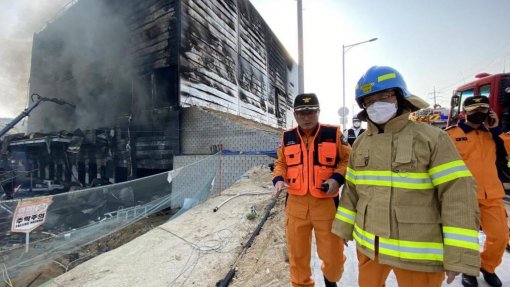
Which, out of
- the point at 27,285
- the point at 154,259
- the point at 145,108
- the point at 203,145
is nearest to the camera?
the point at 154,259

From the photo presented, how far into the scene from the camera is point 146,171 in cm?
1166

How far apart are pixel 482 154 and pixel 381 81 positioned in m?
1.70

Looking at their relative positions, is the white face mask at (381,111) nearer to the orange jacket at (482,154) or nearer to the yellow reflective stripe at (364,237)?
the yellow reflective stripe at (364,237)

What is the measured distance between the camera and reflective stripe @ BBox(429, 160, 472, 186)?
1264 mm

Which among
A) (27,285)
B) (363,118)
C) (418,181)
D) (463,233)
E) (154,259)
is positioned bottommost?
(27,285)

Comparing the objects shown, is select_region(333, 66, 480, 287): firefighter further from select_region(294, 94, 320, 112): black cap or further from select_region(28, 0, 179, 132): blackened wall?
select_region(28, 0, 179, 132): blackened wall

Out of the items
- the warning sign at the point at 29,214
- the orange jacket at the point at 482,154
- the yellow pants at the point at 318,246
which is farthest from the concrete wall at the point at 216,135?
the yellow pants at the point at 318,246

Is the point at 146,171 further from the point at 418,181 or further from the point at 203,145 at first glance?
the point at 418,181

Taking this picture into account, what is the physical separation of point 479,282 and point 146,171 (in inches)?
460

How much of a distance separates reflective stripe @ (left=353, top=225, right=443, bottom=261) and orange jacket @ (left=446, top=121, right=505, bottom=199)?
1418 mm

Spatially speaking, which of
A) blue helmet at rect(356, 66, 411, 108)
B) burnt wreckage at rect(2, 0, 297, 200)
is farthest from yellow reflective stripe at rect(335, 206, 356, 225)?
burnt wreckage at rect(2, 0, 297, 200)

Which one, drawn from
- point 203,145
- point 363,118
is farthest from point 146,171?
point 363,118

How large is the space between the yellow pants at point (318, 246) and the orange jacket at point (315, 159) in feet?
0.46

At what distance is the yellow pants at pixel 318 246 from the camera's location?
2076 millimetres
